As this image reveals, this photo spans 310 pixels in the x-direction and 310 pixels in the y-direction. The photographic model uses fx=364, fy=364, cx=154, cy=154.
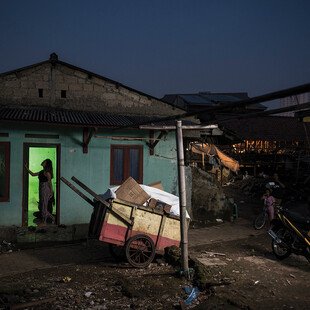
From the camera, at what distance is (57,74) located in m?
12.7

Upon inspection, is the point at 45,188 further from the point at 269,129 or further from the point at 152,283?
the point at 269,129

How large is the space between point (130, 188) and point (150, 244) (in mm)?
1341

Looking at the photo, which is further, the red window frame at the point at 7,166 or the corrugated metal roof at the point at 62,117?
the red window frame at the point at 7,166

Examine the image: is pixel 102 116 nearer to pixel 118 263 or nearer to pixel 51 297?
pixel 118 263

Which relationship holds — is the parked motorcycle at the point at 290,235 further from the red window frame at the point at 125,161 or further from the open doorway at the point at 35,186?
the open doorway at the point at 35,186

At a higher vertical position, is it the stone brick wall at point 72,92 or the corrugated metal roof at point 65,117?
the stone brick wall at point 72,92

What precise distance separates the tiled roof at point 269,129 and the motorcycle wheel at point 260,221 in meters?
17.0

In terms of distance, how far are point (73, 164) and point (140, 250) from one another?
4.84 metres

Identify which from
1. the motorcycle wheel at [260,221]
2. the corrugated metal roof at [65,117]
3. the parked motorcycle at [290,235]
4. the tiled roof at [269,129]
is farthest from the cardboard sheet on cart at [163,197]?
the tiled roof at [269,129]

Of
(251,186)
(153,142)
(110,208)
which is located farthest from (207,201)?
(251,186)

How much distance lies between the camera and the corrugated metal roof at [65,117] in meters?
10.4

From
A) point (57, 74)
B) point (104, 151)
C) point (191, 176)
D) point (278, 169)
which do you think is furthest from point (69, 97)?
point (278, 169)

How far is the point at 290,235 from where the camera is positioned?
917cm

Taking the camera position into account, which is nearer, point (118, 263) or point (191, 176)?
point (118, 263)
